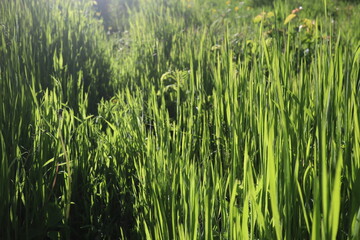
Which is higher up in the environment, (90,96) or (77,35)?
(77,35)

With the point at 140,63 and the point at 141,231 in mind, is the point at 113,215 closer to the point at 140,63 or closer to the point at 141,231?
the point at 141,231

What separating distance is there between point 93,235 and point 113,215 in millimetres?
108

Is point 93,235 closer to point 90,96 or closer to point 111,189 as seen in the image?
point 111,189

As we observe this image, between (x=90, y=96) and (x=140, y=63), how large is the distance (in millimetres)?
478

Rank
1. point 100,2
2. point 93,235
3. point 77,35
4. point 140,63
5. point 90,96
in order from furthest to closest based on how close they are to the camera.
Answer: point 100,2
point 77,35
point 140,63
point 90,96
point 93,235

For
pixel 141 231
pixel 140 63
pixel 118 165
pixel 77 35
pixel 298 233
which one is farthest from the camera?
pixel 77 35

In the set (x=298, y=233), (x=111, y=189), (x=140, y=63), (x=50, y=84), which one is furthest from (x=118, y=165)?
(x=140, y=63)

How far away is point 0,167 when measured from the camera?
1029mm

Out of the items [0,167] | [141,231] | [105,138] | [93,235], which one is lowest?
[93,235]

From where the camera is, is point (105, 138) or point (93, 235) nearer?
point (93, 235)

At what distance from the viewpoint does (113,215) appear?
1.33 m

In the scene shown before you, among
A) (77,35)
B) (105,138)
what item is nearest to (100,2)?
(77,35)

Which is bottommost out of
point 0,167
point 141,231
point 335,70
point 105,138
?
point 141,231

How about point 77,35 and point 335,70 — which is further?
point 77,35
